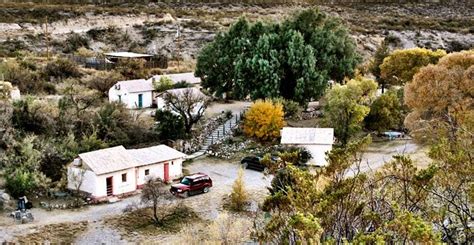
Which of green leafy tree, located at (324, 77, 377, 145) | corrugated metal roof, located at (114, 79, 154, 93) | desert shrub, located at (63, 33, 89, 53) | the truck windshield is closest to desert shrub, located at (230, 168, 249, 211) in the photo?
the truck windshield

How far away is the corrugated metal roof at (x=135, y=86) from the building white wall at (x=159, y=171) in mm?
12056

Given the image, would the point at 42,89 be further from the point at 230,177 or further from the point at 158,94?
the point at 230,177

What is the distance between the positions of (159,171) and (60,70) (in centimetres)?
1992

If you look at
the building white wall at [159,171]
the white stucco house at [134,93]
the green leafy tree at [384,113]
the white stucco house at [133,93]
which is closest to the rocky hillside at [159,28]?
the white stucco house at [134,93]

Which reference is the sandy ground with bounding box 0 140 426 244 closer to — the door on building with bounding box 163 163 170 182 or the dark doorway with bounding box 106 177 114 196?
the dark doorway with bounding box 106 177 114 196

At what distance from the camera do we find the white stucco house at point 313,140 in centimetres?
3366

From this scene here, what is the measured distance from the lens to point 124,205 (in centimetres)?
2783

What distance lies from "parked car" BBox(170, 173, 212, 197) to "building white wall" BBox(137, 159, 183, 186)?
5.08ft

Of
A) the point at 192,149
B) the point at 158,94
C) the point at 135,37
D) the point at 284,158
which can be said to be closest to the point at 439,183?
the point at 284,158

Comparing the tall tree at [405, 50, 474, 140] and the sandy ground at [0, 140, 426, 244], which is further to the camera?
the tall tree at [405, 50, 474, 140]

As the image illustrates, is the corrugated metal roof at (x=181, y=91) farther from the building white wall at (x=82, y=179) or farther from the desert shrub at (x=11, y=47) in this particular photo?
the desert shrub at (x=11, y=47)

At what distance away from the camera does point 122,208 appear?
2742 centimetres

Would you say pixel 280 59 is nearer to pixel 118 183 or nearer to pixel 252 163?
pixel 252 163

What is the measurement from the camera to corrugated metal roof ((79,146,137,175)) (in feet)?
93.2
